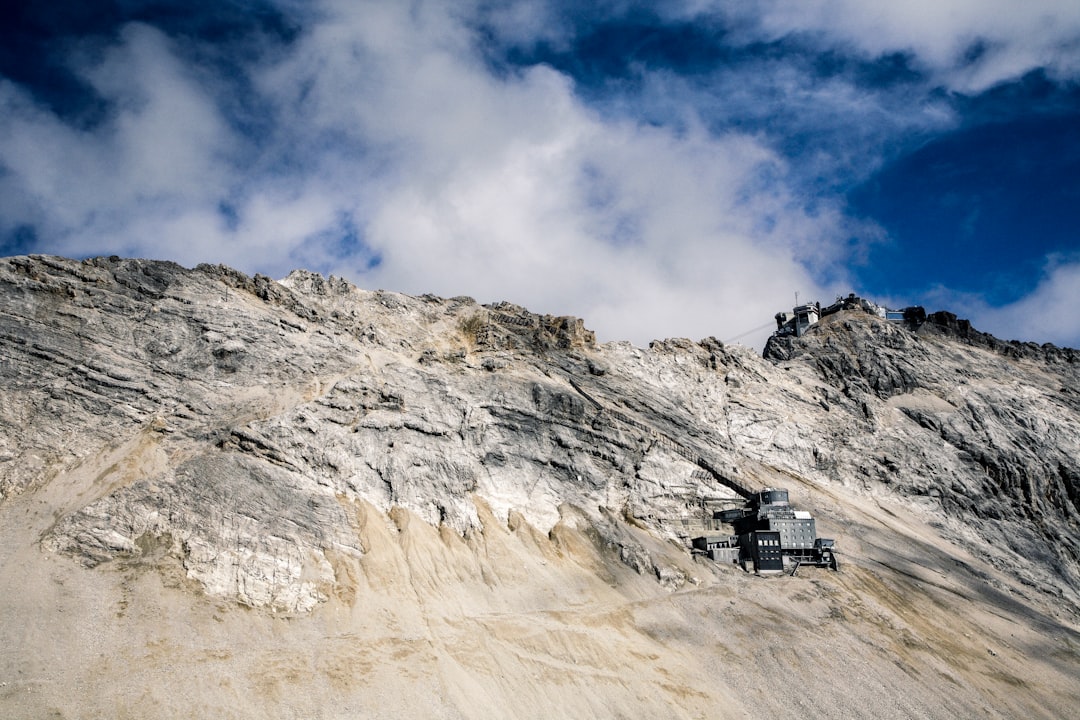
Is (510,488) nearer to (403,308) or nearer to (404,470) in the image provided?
(404,470)

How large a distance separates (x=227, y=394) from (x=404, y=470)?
67.2 ft

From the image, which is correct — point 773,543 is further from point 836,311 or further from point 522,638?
point 836,311

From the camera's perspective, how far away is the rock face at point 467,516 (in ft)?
186

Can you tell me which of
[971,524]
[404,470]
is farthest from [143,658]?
[971,524]

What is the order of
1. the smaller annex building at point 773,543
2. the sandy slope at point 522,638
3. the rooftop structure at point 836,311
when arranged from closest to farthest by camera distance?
the sandy slope at point 522,638, the smaller annex building at point 773,543, the rooftop structure at point 836,311

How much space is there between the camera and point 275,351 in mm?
86250

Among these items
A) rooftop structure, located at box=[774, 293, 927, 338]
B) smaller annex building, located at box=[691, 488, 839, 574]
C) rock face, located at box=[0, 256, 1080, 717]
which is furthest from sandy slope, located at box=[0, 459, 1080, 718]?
rooftop structure, located at box=[774, 293, 927, 338]

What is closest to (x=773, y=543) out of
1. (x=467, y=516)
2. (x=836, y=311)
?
(x=467, y=516)

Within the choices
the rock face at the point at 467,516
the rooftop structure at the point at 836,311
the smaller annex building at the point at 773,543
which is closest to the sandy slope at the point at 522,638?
the rock face at the point at 467,516

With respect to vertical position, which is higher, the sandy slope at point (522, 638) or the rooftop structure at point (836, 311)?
the rooftop structure at point (836, 311)

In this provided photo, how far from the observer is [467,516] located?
76.7 metres

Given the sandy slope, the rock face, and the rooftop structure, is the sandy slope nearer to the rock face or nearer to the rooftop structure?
the rock face

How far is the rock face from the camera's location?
56656 millimetres

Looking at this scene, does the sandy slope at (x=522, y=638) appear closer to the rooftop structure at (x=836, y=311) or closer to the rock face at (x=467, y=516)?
the rock face at (x=467, y=516)
